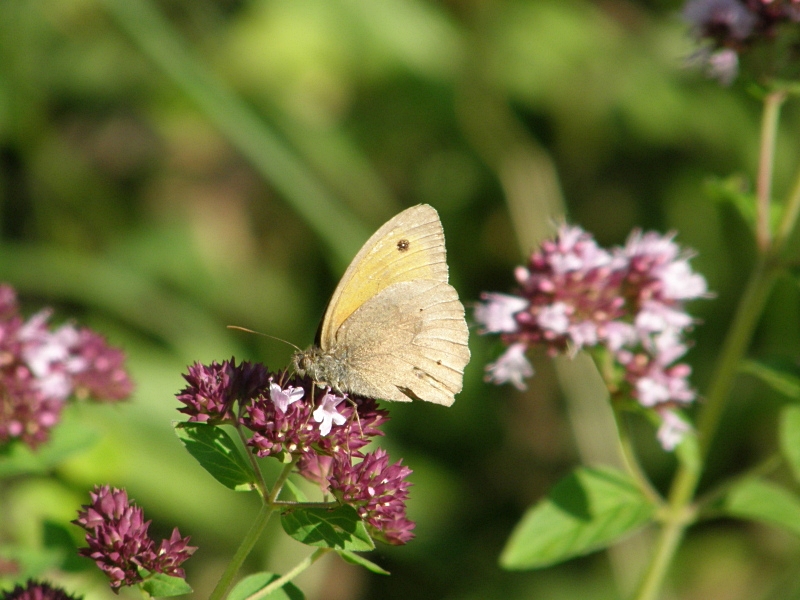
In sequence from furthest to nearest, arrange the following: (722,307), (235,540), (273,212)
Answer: (273,212), (722,307), (235,540)

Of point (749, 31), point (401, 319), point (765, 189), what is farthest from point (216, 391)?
point (749, 31)

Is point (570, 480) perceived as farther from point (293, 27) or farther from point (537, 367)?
point (293, 27)

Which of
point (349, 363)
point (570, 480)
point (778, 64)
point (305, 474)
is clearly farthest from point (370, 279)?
point (778, 64)

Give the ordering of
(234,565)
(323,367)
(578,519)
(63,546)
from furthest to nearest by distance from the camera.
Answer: (578,519) < (63,546) < (323,367) < (234,565)

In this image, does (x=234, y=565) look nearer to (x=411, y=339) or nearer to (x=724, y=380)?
(x=411, y=339)

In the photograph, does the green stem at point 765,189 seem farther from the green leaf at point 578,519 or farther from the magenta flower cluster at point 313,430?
the magenta flower cluster at point 313,430

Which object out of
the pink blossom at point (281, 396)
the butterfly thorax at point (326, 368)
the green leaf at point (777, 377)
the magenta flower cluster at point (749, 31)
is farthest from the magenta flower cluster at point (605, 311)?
the pink blossom at point (281, 396)
